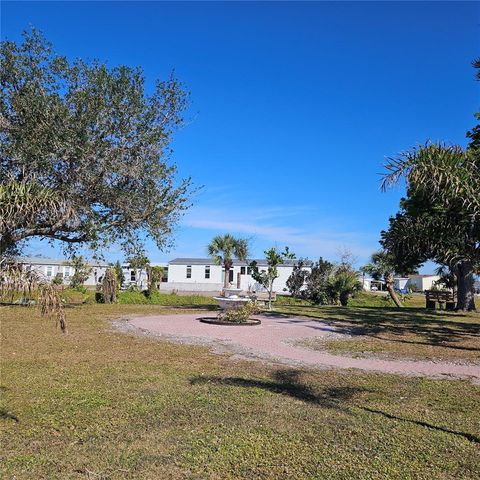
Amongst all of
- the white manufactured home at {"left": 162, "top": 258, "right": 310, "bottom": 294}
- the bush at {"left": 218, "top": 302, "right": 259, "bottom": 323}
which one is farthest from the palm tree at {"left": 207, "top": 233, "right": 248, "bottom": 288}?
the bush at {"left": 218, "top": 302, "right": 259, "bottom": 323}

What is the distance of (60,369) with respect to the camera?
768cm

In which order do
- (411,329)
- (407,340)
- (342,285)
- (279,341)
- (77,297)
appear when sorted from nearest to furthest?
1. (279,341)
2. (407,340)
3. (411,329)
4. (77,297)
5. (342,285)

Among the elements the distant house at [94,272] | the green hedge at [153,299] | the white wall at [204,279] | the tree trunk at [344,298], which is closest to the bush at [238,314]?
the distant house at [94,272]

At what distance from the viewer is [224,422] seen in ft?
16.3

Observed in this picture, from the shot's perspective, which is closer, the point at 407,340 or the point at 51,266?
the point at 407,340

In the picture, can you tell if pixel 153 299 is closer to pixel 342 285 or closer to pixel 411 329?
pixel 342 285

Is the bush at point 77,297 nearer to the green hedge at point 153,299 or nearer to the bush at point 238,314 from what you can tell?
the green hedge at point 153,299

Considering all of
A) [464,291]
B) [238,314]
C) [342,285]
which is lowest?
[238,314]

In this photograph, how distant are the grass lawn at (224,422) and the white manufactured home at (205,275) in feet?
140

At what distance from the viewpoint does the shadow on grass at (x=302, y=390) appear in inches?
217

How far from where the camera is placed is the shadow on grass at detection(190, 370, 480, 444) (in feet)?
18.1

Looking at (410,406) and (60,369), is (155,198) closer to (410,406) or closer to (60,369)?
(60,369)

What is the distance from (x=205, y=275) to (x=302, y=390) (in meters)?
47.1

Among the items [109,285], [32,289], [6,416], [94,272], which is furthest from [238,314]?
[94,272]
